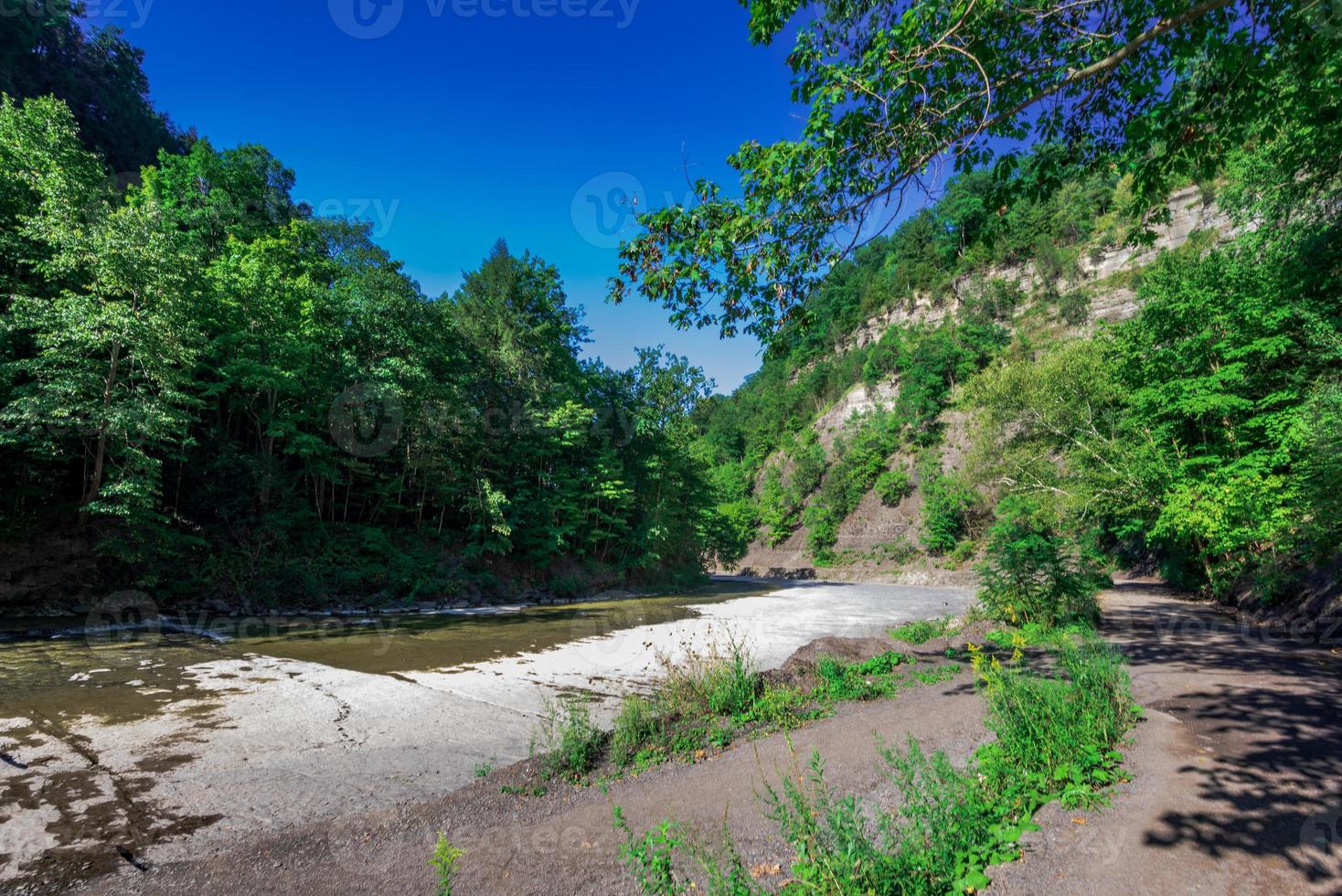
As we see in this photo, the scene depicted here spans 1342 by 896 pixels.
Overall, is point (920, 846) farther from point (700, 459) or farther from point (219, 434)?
point (700, 459)

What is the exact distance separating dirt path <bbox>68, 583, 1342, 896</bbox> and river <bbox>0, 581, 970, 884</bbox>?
37.6 inches

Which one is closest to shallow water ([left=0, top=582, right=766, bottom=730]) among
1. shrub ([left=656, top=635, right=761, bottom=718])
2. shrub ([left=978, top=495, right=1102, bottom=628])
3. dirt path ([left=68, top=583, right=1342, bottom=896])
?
shrub ([left=656, top=635, right=761, bottom=718])

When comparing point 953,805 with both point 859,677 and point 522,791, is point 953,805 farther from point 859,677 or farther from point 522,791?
point 859,677

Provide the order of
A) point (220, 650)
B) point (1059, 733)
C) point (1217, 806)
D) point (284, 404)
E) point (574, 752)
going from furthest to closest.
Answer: point (284, 404) < point (220, 650) < point (574, 752) < point (1059, 733) < point (1217, 806)

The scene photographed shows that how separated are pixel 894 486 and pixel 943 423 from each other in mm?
9618

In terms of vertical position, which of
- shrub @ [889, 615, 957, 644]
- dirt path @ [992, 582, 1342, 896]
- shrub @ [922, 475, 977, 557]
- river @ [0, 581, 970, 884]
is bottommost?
shrub @ [889, 615, 957, 644]

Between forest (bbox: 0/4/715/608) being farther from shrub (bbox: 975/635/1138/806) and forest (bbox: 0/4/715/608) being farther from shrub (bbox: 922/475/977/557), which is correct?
shrub (bbox: 922/475/977/557)

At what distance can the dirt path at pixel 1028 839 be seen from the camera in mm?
2820

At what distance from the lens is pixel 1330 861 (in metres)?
2.72

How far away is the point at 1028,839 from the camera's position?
314cm

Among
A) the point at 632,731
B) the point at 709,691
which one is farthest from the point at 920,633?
the point at 632,731

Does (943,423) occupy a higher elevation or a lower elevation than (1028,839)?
higher

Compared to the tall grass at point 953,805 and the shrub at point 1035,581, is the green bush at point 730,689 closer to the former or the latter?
the tall grass at point 953,805

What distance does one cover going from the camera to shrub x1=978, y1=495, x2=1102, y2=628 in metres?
11.8
